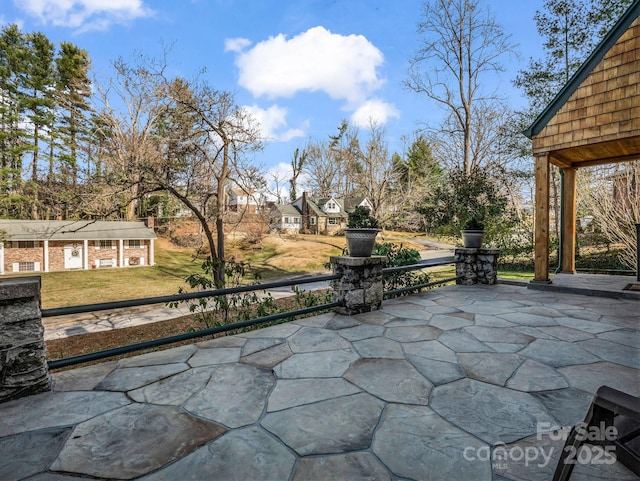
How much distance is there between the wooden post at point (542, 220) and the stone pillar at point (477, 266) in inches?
28.3

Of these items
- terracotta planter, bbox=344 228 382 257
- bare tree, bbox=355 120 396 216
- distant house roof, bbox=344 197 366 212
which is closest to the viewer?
terracotta planter, bbox=344 228 382 257

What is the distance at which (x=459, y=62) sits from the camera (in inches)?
611

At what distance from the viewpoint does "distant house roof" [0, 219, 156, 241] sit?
1861 cm

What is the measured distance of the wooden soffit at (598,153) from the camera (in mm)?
5590

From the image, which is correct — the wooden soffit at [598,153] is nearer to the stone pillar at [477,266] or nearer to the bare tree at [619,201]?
the stone pillar at [477,266]

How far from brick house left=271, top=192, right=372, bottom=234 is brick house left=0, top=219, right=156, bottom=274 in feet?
48.0

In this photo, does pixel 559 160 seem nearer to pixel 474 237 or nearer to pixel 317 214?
pixel 474 237

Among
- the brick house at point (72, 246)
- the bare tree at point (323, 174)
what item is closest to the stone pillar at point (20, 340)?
the brick house at point (72, 246)

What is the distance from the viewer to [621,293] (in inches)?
198

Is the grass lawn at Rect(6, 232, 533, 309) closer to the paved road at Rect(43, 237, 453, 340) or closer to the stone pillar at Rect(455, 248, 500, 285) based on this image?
the paved road at Rect(43, 237, 453, 340)

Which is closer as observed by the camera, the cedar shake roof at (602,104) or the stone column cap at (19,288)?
the stone column cap at (19,288)

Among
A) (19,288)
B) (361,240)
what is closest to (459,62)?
(361,240)

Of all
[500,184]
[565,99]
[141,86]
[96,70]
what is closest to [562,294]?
[565,99]

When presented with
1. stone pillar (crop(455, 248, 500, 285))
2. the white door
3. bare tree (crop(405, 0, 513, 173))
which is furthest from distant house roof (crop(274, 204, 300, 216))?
stone pillar (crop(455, 248, 500, 285))
